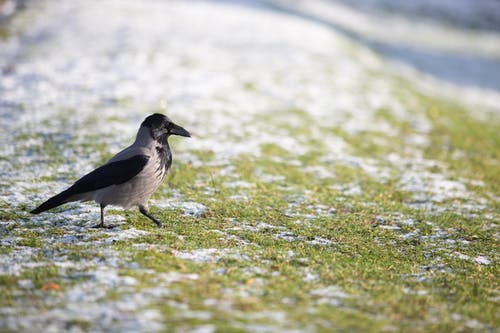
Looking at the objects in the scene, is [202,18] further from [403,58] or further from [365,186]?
[365,186]

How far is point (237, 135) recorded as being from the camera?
15.7 meters

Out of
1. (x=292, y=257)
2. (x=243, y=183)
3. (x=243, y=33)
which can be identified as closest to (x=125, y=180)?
(x=292, y=257)

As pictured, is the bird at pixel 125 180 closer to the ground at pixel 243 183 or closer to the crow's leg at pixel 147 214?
the crow's leg at pixel 147 214

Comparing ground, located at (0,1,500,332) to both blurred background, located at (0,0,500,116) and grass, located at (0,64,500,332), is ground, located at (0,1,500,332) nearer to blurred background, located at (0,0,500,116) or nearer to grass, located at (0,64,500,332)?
grass, located at (0,64,500,332)

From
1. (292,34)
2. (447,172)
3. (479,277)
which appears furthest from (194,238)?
(292,34)

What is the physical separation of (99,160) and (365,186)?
7.21 m

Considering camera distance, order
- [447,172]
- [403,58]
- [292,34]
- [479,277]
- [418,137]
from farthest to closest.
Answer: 1. [403,58]
2. [292,34]
3. [418,137]
4. [447,172]
5. [479,277]

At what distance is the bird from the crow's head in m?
0.03


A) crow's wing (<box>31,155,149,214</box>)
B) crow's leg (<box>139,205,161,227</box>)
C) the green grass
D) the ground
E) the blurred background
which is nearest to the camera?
the green grass

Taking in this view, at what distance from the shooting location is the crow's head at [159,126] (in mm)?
8602

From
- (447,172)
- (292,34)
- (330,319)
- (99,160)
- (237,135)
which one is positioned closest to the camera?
(330,319)

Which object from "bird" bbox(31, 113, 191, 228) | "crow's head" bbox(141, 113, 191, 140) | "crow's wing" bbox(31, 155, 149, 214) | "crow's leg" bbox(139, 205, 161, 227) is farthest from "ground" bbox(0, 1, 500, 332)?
"crow's head" bbox(141, 113, 191, 140)

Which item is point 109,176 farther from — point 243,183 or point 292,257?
point 243,183

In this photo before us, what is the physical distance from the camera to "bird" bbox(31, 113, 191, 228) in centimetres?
797
